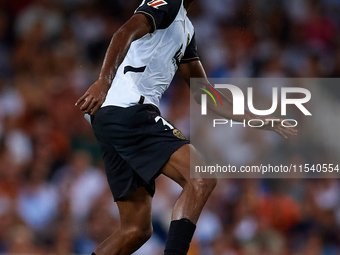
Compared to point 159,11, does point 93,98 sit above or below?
below

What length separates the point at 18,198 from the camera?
533 cm

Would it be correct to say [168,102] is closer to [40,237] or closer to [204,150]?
[204,150]

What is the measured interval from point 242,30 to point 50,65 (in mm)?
2774

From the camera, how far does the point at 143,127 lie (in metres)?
2.64

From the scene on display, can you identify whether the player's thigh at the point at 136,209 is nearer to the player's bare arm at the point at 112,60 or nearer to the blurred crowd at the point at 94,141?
the player's bare arm at the point at 112,60

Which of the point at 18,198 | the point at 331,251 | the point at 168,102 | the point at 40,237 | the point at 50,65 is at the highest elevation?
the point at 50,65

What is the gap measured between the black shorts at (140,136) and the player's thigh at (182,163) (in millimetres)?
32

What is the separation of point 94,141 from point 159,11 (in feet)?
11.5

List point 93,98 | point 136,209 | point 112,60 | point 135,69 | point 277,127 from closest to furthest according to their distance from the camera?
point 93,98 < point 112,60 < point 135,69 < point 136,209 < point 277,127

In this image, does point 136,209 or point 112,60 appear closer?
point 112,60

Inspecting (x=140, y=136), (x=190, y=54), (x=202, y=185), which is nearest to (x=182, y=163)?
(x=202, y=185)

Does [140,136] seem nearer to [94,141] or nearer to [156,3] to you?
[156,3]

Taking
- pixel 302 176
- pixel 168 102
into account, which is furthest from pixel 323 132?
pixel 168 102

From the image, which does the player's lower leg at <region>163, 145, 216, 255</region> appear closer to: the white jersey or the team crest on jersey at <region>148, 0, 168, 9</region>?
the white jersey
